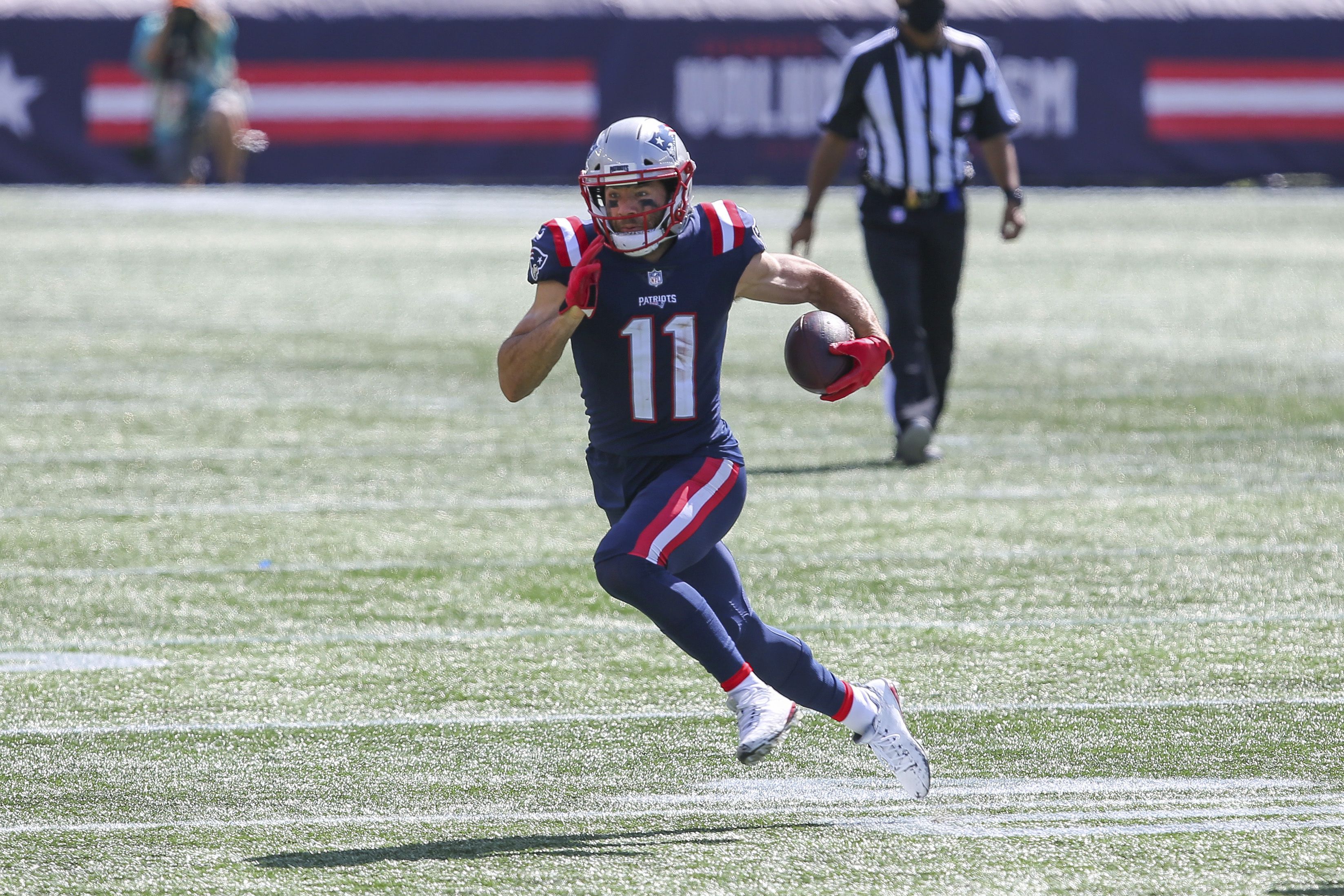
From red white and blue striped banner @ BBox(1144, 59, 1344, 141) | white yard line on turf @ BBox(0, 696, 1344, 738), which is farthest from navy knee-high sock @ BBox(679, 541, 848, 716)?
red white and blue striped banner @ BBox(1144, 59, 1344, 141)

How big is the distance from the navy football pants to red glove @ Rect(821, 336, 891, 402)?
0.27 metres

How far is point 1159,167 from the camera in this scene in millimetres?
25828

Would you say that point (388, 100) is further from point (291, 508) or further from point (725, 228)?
point (725, 228)

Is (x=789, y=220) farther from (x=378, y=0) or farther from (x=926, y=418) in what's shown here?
(x=926, y=418)

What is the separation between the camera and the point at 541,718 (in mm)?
4867

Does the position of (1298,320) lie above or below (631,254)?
below

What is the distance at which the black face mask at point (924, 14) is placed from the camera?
8.36 meters

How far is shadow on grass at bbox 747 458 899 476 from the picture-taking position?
829 cm

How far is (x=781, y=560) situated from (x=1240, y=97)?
20.1 metres

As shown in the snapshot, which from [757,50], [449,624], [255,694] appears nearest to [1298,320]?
[449,624]

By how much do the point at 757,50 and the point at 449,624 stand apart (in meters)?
19.9

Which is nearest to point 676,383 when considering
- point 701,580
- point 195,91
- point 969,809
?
point 701,580

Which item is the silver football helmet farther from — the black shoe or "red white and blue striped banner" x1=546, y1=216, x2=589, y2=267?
the black shoe

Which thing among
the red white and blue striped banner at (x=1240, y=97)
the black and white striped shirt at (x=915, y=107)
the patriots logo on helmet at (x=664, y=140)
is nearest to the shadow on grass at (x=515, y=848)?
the patriots logo on helmet at (x=664, y=140)
